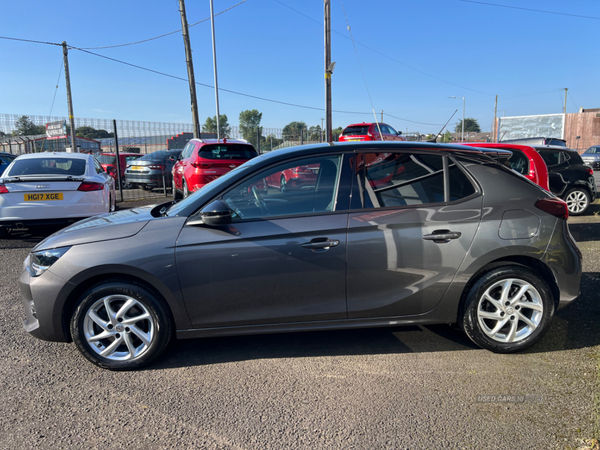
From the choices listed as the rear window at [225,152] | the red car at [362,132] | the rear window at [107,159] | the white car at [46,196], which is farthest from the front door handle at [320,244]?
the rear window at [107,159]

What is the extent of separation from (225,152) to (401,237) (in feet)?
24.9

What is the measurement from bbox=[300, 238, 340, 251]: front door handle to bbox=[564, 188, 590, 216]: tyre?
9.16m

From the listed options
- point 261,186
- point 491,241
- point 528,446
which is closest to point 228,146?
point 261,186

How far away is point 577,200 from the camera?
1007 centimetres

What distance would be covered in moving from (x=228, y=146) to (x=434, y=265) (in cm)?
782

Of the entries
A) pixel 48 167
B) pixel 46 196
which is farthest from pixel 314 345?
pixel 48 167

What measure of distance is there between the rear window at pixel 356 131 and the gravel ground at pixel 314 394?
1548 centimetres

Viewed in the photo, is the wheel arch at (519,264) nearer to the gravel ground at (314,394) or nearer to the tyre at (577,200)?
the gravel ground at (314,394)

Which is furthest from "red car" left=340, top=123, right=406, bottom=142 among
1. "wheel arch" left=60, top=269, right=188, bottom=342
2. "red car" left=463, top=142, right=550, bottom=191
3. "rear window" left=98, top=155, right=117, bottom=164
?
"wheel arch" left=60, top=269, right=188, bottom=342

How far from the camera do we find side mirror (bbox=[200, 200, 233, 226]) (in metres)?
3.04

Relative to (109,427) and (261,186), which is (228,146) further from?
(109,427)

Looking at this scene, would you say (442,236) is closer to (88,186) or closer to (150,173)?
(88,186)

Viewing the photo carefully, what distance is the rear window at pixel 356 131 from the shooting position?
1862 centimetres

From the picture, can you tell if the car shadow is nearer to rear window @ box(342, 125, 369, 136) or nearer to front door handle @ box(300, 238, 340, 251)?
front door handle @ box(300, 238, 340, 251)
